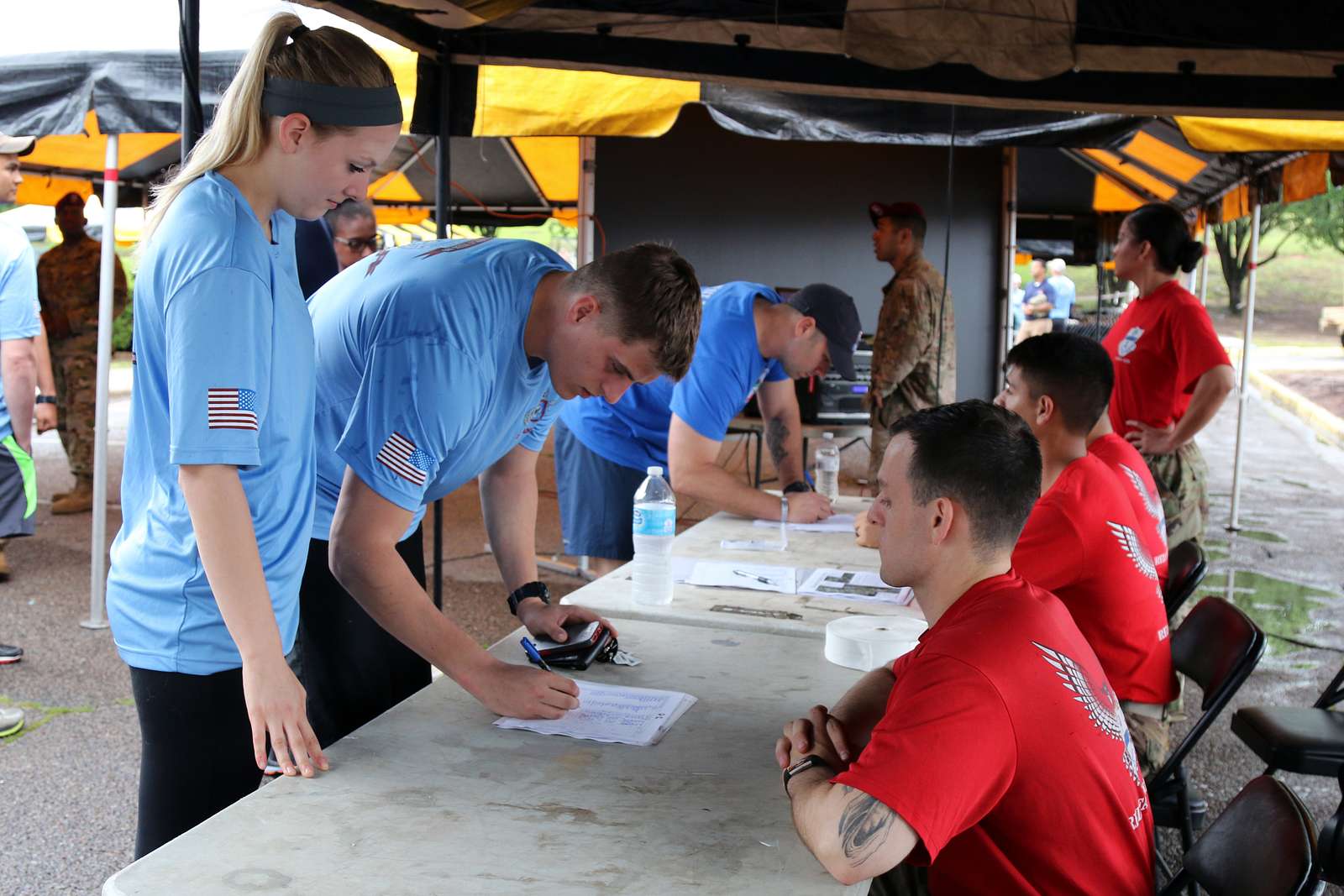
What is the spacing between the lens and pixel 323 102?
149 cm

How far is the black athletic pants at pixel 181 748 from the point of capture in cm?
154

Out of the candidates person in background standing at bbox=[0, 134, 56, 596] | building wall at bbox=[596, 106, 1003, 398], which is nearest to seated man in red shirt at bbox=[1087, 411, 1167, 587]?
person in background standing at bbox=[0, 134, 56, 596]

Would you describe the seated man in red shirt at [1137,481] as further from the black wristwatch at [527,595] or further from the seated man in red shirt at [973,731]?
the black wristwatch at [527,595]

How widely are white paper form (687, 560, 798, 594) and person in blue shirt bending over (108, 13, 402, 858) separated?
1.25 meters

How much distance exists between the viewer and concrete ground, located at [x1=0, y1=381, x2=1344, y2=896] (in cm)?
296

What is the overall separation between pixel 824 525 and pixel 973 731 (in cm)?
220

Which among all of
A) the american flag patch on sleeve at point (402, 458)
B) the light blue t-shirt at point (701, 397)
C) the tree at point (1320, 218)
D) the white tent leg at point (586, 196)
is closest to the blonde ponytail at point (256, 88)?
the american flag patch on sleeve at point (402, 458)

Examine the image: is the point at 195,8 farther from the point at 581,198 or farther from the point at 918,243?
the point at 581,198

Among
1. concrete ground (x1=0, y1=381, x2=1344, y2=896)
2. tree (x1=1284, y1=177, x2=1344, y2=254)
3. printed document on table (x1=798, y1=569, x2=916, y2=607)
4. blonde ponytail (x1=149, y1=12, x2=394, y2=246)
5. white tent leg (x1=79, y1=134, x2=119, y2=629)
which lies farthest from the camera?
tree (x1=1284, y1=177, x2=1344, y2=254)

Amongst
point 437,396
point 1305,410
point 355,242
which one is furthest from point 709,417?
point 1305,410

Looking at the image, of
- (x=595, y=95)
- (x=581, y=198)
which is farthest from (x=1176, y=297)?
(x=581, y=198)

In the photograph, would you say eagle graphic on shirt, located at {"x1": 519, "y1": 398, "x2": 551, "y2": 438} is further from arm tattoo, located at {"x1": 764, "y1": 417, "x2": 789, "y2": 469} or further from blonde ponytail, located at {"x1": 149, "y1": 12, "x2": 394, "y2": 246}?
arm tattoo, located at {"x1": 764, "y1": 417, "x2": 789, "y2": 469}

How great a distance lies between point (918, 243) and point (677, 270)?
4.70m

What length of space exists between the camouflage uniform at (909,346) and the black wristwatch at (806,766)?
447cm
